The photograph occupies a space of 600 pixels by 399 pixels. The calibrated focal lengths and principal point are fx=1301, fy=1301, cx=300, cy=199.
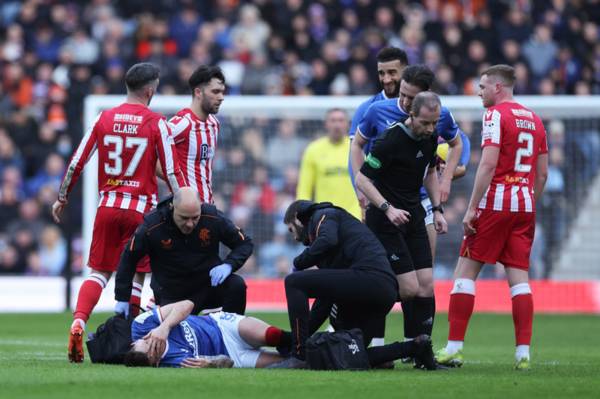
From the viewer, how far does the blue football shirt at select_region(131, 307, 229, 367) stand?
9188 millimetres

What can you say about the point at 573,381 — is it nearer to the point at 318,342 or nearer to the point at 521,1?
the point at 318,342

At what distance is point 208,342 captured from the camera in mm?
9305

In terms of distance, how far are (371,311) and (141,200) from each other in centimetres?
218

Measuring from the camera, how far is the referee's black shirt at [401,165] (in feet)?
31.2

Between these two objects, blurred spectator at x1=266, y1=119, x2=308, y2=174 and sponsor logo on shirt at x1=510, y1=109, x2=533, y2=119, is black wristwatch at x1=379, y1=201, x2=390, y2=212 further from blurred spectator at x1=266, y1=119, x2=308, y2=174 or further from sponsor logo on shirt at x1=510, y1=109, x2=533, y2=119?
blurred spectator at x1=266, y1=119, x2=308, y2=174

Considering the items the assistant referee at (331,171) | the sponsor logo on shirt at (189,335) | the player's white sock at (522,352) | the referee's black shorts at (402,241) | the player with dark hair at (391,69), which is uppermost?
the player with dark hair at (391,69)

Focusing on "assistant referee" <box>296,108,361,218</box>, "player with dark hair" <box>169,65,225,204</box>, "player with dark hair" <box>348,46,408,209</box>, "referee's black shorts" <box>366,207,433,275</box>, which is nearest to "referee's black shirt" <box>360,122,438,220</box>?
"referee's black shorts" <box>366,207,433,275</box>

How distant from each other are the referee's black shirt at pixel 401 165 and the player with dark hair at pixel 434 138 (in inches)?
3.1

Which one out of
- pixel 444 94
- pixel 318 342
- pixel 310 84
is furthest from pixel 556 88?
pixel 318 342

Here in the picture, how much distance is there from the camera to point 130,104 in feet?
34.2

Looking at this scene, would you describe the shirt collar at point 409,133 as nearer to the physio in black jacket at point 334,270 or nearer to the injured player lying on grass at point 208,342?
the physio in black jacket at point 334,270

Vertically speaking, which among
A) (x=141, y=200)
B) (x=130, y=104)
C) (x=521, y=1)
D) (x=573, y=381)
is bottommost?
(x=573, y=381)

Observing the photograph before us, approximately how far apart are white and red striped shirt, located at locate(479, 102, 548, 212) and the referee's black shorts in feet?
1.73

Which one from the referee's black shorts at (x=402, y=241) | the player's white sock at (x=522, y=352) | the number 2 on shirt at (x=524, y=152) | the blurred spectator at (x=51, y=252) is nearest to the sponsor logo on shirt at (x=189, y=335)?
the referee's black shorts at (x=402, y=241)
